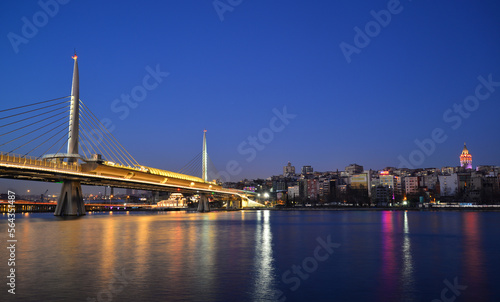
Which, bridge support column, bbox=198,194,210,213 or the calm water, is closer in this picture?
the calm water

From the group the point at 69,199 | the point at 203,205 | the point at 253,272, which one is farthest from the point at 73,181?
the point at 203,205

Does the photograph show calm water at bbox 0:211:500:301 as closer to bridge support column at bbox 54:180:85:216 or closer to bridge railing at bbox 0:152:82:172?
bridge railing at bbox 0:152:82:172

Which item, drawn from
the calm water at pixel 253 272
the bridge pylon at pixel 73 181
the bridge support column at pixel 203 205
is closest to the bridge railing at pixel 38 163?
the bridge pylon at pixel 73 181

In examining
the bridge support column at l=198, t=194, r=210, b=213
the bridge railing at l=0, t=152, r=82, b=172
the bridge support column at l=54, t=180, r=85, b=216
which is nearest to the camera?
the bridge railing at l=0, t=152, r=82, b=172

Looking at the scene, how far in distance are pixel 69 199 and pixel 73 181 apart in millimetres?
3565

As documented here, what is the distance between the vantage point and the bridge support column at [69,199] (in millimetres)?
69875

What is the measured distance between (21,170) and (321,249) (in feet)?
136

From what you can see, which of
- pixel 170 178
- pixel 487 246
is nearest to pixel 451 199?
pixel 170 178

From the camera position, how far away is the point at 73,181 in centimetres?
6925

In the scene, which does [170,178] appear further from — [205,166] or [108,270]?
[108,270]

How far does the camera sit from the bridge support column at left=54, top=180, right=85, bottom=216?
229 feet

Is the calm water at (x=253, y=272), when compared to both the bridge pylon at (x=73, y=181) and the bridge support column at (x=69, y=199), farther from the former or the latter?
the bridge support column at (x=69, y=199)

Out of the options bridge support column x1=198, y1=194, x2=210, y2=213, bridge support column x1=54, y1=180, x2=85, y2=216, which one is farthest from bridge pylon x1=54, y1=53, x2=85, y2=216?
bridge support column x1=198, y1=194, x2=210, y2=213

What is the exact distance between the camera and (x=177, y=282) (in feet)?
52.7
